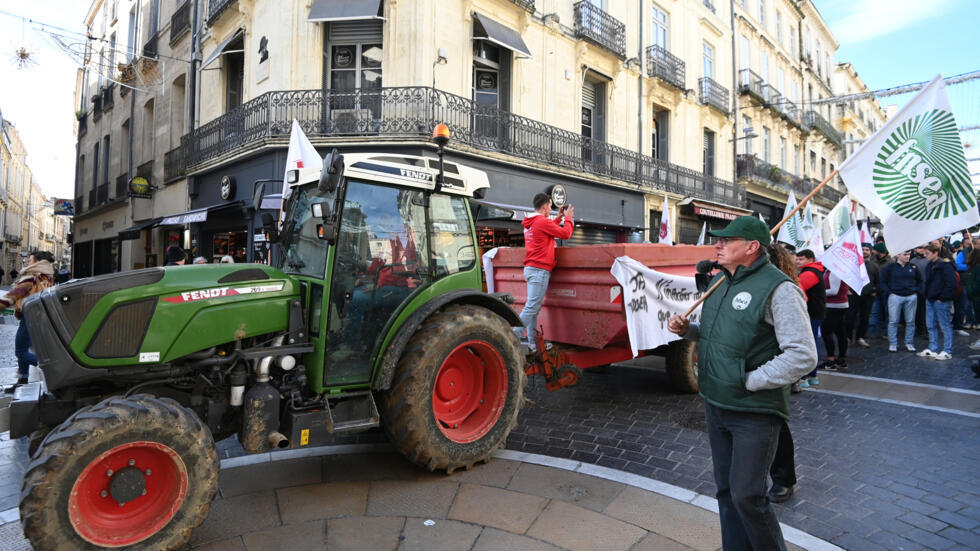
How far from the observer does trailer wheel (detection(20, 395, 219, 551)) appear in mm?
2490

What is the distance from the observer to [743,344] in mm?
2348

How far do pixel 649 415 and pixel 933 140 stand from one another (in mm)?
3438

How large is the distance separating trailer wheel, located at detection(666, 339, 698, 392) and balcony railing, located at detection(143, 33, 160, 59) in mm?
20406

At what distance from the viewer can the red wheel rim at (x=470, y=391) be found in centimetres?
421

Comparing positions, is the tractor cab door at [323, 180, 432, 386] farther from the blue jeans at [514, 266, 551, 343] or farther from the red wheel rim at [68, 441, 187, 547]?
the blue jeans at [514, 266, 551, 343]

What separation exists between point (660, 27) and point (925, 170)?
17980mm

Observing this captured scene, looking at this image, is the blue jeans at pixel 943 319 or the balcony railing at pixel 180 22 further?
the balcony railing at pixel 180 22

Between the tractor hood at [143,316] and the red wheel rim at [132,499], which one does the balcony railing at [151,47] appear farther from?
the red wheel rim at [132,499]

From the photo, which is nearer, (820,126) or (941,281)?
(941,281)

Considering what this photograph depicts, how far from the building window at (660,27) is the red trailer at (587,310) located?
15436 mm

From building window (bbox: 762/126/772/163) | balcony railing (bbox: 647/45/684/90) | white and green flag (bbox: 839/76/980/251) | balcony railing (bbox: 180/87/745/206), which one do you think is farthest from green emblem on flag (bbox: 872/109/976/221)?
building window (bbox: 762/126/772/163)

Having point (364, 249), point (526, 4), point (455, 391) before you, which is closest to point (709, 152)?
point (526, 4)

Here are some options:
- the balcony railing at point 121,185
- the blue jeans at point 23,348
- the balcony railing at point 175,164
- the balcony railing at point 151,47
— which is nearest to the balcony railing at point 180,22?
the balcony railing at point 151,47

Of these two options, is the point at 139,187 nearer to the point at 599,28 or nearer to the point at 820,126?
the point at 599,28
